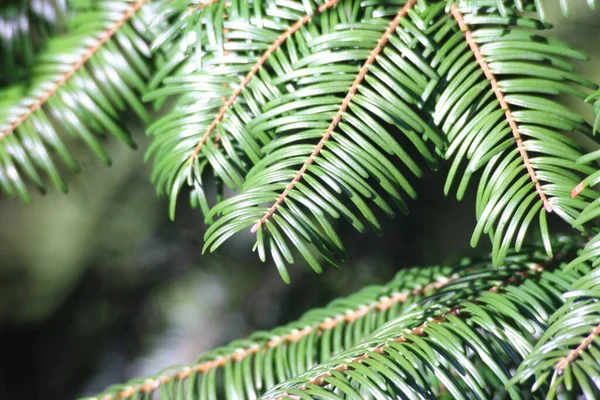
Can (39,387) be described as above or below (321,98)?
below

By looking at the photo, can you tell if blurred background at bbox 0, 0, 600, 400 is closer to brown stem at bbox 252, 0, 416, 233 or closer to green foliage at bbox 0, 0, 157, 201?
green foliage at bbox 0, 0, 157, 201

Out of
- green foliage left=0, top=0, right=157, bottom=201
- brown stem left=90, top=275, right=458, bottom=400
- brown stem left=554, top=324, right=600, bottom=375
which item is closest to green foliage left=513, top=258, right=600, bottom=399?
brown stem left=554, top=324, right=600, bottom=375

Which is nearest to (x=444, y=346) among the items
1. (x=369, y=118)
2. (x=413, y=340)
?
(x=413, y=340)

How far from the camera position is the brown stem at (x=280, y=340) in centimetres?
60

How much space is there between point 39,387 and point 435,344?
1071 millimetres

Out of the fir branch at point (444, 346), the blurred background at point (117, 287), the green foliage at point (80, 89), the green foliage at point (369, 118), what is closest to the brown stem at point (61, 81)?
the green foliage at point (80, 89)

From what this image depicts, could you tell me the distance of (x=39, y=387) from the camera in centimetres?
122

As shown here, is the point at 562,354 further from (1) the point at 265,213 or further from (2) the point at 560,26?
(2) the point at 560,26

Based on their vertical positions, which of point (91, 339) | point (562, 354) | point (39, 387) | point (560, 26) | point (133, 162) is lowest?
point (39, 387)

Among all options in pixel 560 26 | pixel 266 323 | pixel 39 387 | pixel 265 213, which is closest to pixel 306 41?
pixel 265 213

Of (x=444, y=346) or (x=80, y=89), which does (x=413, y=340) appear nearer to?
(x=444, y=346)

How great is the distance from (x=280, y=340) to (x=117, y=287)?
1.94ft

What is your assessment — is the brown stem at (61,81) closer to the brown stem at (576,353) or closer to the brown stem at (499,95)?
the brown stem at (499,95)

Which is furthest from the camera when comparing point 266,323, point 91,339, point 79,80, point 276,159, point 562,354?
point 91,339
